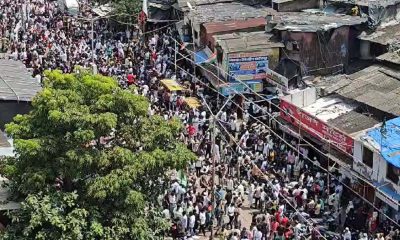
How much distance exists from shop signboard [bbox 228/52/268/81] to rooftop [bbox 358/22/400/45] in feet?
13.2

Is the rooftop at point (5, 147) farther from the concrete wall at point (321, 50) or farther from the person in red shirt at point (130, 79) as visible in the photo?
the concrete wall at point (321, 50)

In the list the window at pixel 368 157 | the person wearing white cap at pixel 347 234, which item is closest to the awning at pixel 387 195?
the window at pixel 368 157

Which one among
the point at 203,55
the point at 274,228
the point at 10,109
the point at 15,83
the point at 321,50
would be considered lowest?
the point at 274,228

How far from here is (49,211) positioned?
17797 millimetres

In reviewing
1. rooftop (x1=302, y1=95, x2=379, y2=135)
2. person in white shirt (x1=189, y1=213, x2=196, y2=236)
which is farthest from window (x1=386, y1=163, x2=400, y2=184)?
person in white shirt (x1=189, y1=213, x2=196, y2=236)

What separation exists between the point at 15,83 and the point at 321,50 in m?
13.0

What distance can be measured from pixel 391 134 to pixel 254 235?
516 centimetres

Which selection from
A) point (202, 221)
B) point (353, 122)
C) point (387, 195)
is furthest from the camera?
point (353, 122)

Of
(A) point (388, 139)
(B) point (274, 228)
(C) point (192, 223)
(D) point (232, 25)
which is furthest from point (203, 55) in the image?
(B) point (274, 228)

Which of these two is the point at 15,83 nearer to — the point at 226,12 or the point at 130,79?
the point at 130,79

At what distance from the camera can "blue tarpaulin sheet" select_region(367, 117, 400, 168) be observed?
901 inches

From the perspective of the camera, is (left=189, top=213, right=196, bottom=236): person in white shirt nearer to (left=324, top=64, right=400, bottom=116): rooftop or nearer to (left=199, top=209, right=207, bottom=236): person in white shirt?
(left=199, top=209, right=207, bottom=236): person in white shirt

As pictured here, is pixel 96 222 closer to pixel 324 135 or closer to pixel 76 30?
pixel 324 135

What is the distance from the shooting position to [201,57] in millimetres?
35656
